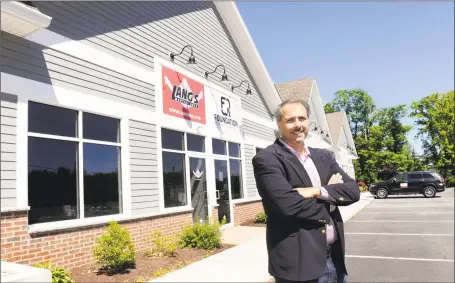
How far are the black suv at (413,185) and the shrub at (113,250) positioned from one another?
18825 mm

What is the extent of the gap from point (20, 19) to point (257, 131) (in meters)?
11.1

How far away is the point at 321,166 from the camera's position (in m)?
2.67

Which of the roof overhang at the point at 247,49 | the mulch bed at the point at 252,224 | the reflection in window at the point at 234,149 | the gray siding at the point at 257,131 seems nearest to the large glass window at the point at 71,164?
the reflection in window at the point at 234,149

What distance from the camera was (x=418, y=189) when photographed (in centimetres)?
2242

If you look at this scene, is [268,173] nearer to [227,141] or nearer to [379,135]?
[227,141]

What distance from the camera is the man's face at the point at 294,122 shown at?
8.36ft

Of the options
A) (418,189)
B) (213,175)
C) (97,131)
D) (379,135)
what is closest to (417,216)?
(213,175)

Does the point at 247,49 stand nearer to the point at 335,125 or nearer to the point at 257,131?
the point at 257,131

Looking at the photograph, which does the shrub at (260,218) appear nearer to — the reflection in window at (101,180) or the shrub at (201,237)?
the shrub at (201,237)

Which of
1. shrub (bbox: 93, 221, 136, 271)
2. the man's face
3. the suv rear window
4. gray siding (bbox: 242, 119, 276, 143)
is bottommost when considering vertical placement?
shrub (bbox: 93, 221, 136, 271)

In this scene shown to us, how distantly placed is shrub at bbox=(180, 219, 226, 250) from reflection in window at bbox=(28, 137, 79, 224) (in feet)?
9.53

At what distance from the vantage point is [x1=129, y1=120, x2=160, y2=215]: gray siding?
26.9 feet

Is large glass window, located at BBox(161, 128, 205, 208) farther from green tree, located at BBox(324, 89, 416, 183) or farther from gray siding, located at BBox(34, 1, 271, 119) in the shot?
green tree, located at BBox(324, 89, 416, 183)

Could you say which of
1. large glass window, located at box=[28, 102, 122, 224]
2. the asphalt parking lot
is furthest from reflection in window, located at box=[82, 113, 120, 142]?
the asphalt parking lot
